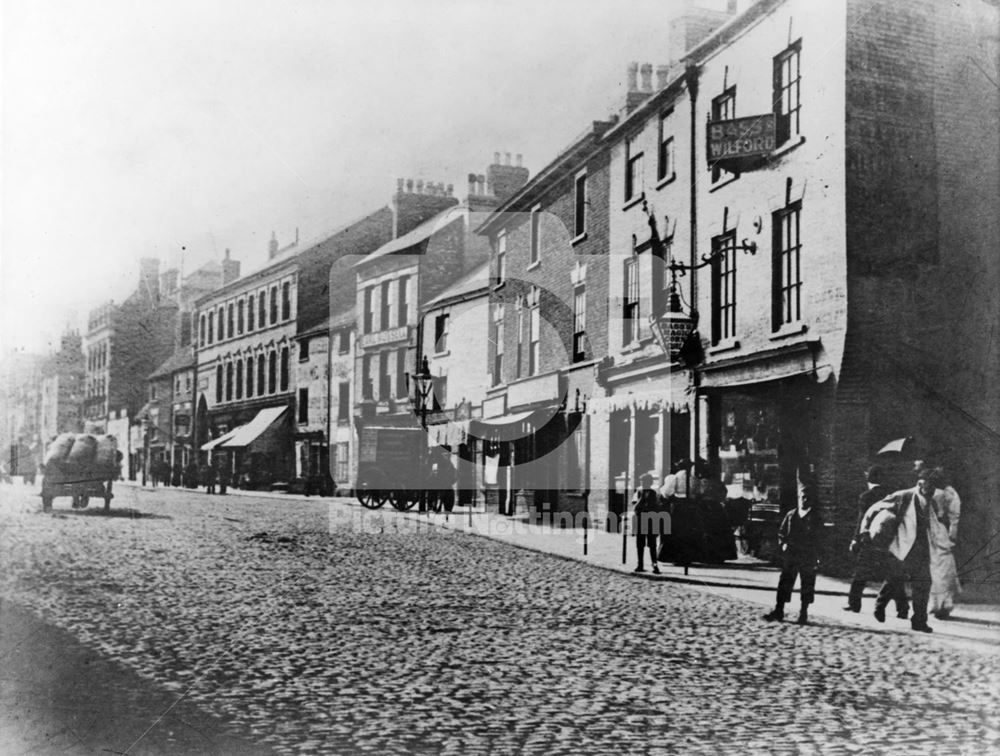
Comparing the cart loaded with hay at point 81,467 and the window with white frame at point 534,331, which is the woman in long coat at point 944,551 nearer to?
the window with white frame at point 534,331

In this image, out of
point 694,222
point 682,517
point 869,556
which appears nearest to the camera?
point 869,556

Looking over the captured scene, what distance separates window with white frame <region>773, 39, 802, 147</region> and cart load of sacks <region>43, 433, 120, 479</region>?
19.1 feet

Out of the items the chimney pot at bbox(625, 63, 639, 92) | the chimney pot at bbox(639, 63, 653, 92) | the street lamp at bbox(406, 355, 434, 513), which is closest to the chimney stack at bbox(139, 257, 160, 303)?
the street lamp at bbox(406, 355, 434, 513)

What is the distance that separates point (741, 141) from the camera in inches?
278

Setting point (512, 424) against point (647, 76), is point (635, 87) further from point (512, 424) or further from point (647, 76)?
point (512, 424)

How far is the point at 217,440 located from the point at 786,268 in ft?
20.1

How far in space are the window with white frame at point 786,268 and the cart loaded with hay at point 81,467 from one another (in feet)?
17.9

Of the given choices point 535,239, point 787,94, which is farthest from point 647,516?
point 787,94

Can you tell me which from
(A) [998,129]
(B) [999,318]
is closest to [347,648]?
(B) [999,318]

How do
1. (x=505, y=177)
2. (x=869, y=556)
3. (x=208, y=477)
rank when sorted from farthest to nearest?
(x=208, y=477), (x=505, y=177), (x=869, y=556)

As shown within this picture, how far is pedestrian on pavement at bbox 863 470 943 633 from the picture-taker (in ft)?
20.0

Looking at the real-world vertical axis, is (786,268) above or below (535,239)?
below

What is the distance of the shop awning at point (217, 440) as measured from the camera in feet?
29.9

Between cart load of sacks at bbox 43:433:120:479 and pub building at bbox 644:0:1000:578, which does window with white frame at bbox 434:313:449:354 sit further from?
pub building at bbox 644:0:1000:578
